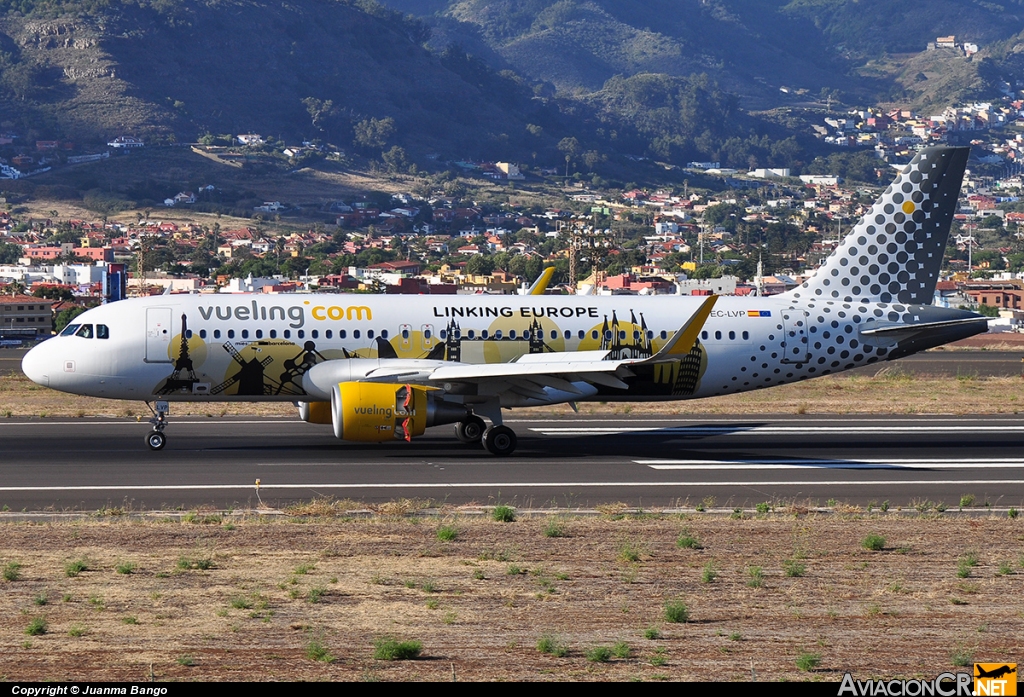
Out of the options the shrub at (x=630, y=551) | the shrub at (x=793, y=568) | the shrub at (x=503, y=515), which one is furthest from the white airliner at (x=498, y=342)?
the shrub at (x=793, y=568)

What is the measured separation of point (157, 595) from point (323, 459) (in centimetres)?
1525

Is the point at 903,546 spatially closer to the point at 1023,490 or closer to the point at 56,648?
the point at 1023,490

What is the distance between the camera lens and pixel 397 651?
15141mm

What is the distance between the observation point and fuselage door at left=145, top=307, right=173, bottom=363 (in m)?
34.4

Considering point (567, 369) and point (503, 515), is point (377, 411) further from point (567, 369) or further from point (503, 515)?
point (503, 515)

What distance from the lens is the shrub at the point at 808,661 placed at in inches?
584

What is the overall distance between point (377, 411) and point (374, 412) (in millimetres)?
76

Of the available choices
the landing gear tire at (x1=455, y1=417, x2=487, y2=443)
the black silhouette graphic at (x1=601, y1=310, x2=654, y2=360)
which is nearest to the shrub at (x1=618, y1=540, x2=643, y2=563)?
the landing gear tire at (x1=455, y1=417, x2=487, y2=443)

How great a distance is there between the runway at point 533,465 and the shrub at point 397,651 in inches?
460

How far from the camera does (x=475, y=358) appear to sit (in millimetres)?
35469

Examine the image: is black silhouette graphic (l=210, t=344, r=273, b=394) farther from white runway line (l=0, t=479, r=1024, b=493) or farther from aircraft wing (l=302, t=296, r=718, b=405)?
white runway line (l=0, t=479, r=1024, b=493)

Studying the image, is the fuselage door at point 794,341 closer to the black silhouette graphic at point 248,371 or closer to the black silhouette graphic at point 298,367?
the black silhouette graphic at point 298,367

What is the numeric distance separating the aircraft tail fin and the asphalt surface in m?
28.9

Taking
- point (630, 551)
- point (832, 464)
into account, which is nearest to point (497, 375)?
point (832, 464)
